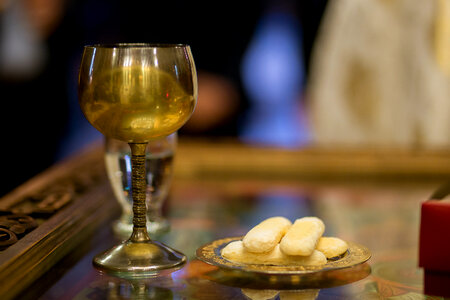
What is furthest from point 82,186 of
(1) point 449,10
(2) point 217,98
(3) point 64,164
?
(2) point 217,98

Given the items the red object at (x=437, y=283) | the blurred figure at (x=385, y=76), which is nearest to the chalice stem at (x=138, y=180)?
the red object at (x=437, y=283)

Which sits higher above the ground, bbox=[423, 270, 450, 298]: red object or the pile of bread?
the pile of bread

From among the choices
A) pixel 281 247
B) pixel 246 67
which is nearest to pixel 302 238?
pixel 281 247

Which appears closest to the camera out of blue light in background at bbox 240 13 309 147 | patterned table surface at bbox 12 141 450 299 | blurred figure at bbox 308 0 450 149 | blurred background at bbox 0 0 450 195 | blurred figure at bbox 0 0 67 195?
patterned table surface at bbox 12 141 450 299

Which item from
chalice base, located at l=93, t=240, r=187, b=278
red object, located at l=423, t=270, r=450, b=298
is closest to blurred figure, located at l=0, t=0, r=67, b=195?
chalice base, located at l=93, t=240, r=187, b=278

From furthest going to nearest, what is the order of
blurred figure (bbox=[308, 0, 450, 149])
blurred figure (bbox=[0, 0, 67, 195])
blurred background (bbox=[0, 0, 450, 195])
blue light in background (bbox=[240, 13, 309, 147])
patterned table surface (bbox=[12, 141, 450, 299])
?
blue light in background (bbox=[240, 13, 309, 147])
blurred figure (bbox=[0, 0, 67, 195])
blurred background (bbox=[0, 0, 450, 195])
blurred figure (bbox=[308, 0, 450, 149])
patterned table surface (bbox=[12, 141, 450, 299])

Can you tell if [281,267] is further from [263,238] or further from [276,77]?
[276,77]

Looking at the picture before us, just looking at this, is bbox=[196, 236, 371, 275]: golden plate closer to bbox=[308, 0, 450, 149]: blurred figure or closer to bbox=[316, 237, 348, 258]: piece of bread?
bbox=[316, 237, 348, 258]: piece of bread

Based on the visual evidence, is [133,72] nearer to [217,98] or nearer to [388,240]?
[388,240]
